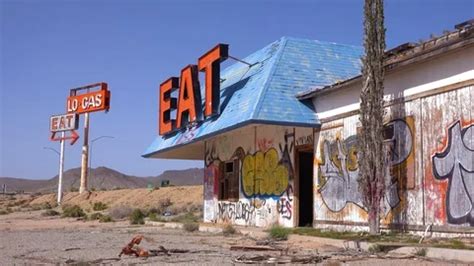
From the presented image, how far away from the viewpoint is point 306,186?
20.9 m

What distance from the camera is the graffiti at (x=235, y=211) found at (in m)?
23.2

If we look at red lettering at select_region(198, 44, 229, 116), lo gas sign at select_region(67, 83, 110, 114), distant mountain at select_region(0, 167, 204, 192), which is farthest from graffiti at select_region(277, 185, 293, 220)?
distant mountain at select_region(0, 167, 204, 192)

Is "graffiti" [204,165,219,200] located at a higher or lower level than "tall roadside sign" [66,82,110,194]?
lower

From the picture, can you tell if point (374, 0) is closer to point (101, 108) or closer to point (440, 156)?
point (440, 156)

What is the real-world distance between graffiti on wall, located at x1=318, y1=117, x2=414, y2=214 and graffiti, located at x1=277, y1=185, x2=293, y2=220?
5.88ft

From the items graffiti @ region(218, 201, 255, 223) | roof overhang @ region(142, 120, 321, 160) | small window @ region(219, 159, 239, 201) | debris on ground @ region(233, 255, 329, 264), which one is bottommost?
debris on ground @ region(233, 255, 329, 264)

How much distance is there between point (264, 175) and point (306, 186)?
1885 mm

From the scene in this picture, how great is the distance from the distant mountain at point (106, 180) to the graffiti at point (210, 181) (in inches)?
3796

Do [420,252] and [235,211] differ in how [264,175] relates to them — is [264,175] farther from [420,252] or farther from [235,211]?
[420,252]

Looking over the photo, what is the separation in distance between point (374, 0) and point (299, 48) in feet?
23.0

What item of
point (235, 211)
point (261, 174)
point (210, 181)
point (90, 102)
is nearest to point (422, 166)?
point (261, 174)

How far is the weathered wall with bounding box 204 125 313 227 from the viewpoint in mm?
20562

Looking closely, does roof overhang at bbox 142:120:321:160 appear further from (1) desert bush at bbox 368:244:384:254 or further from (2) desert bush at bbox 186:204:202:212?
(2) desert bush at bbox 186:204:202:212

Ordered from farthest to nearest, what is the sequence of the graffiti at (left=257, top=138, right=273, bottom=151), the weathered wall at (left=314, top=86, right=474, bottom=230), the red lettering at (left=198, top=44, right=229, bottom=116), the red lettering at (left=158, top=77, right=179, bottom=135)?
A: the red lettering at (left=158, top=77, right=179, bottom=135) < the red lettering at (left=198, top=44, right=229, bottom=116) < the graffiti at (left=257, top=138, right=273, bottom=151) < the weathered wall at (left=314, top=86, right=474, bottom=230)
